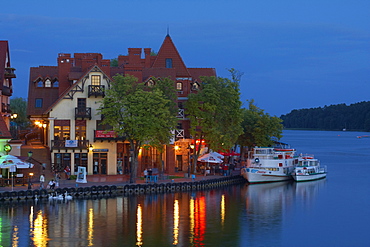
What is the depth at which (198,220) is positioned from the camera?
2016 inches

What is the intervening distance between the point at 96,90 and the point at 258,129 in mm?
28413

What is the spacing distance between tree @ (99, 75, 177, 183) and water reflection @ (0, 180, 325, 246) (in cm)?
744

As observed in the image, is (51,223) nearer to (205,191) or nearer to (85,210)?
(85,210)

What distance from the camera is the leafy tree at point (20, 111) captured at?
113725 mm

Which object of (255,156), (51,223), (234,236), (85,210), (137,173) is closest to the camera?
(234,236)

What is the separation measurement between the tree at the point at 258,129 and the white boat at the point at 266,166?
775 centimetres

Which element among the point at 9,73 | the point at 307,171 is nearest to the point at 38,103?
the point at 9,73

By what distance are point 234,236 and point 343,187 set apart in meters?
36.3

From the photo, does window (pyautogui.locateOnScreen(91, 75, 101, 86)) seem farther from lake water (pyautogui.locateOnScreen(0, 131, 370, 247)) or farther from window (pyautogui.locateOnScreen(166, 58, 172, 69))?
lake water (pyautogui.locateOnScreen(0, 131, 370, 247))

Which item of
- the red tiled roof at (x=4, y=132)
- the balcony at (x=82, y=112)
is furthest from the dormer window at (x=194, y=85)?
the red tiled roof at (x=4, y=132)

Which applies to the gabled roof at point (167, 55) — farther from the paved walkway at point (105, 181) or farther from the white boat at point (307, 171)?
the white boat at point (307, 171)

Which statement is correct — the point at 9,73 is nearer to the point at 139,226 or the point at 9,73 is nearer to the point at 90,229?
the point at 90,229

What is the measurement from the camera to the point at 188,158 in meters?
78.8

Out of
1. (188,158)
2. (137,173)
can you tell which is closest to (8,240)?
(137,173)
